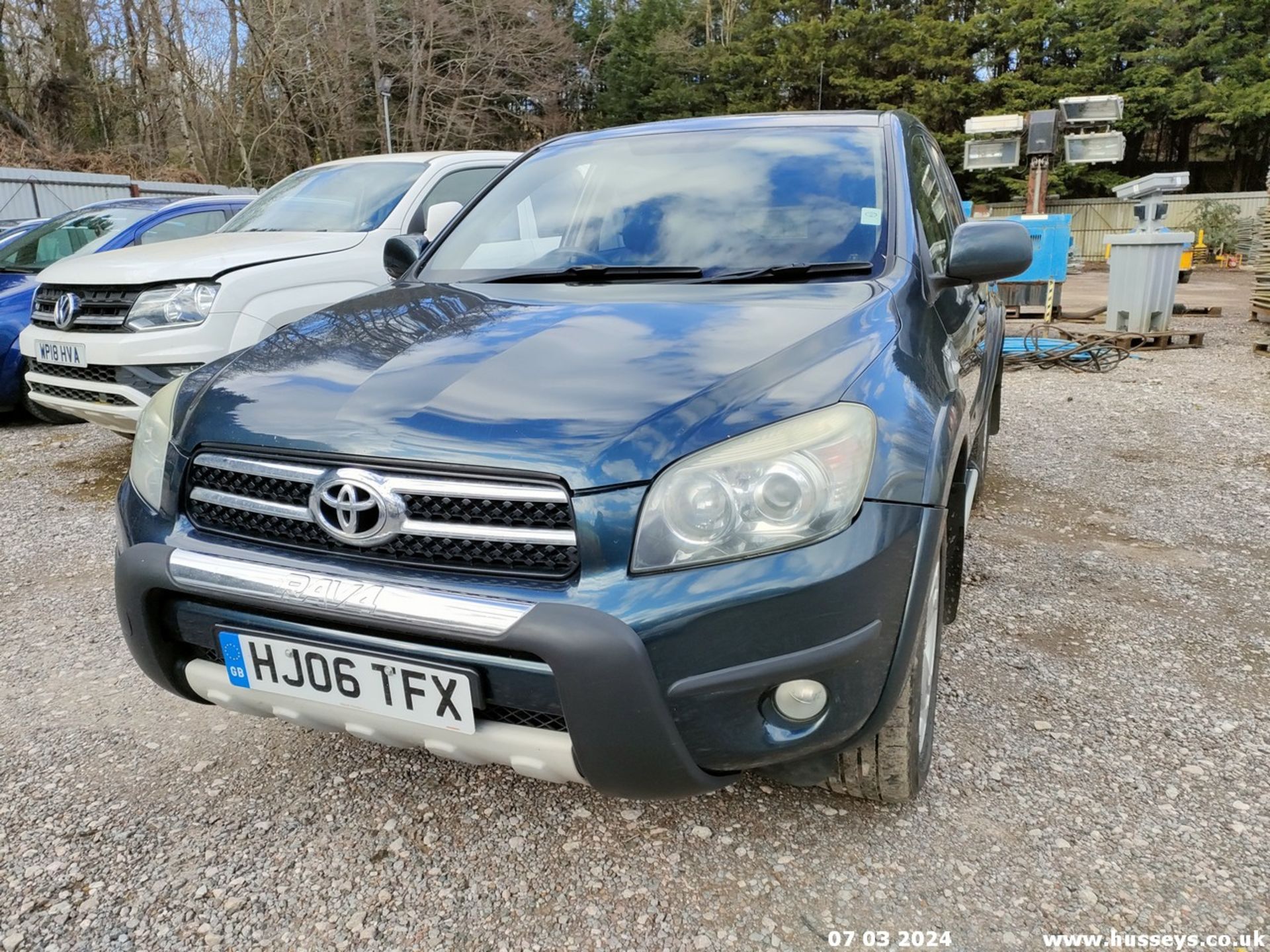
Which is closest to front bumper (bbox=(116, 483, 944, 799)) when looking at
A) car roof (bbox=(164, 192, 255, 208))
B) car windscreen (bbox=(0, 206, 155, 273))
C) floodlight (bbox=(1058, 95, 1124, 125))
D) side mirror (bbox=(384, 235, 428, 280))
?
side mirror (bbox=(384, 235, 428, 280))

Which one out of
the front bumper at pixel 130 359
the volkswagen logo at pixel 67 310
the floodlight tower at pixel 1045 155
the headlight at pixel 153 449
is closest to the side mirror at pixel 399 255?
the headlight at pixel 153 449

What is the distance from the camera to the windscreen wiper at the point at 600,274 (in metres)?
2.33

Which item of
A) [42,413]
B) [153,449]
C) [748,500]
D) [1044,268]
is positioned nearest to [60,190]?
[42,413]

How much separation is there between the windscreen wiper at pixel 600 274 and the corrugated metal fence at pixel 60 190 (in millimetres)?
13745

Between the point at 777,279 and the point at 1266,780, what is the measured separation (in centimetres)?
164

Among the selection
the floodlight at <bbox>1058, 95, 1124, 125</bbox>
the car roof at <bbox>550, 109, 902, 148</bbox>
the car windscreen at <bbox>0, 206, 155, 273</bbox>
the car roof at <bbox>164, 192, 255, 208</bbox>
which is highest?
the floodlight at <bbox>1058, 95, 1124, 125</bbox>

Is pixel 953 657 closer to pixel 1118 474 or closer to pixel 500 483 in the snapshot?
pixel 500 483

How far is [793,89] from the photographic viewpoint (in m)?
32.0

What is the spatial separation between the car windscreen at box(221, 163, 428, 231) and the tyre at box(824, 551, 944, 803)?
407 cm

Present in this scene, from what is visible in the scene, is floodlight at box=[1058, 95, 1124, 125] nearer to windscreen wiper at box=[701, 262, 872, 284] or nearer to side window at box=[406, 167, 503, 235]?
side window at box=[406, 167, 503, 235]

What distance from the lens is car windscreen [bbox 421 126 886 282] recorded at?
2.38m

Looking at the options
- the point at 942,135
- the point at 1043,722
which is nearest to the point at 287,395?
the point at 1043,722

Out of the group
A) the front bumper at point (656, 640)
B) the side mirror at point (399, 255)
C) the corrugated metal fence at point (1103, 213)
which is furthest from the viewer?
the corrugated metal fence at point (1103, 213)

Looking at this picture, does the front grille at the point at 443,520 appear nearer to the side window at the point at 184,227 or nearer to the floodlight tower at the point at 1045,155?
the side window at the point at 184,227
